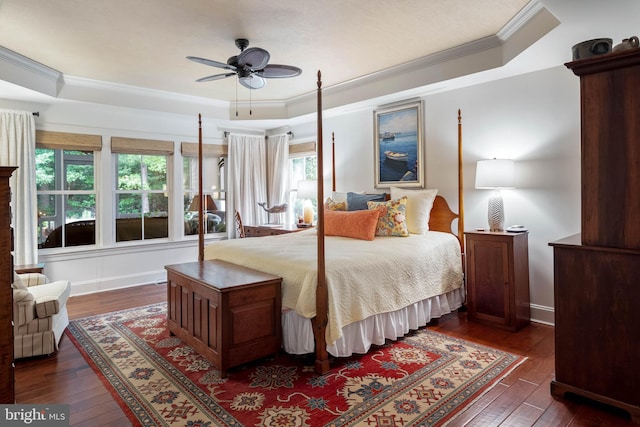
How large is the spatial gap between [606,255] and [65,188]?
5450 mm

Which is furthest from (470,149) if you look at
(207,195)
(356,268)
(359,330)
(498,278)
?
(207,195)

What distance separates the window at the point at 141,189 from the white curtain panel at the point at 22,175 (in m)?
0.89

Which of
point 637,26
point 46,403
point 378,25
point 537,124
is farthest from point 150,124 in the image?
point 637,26

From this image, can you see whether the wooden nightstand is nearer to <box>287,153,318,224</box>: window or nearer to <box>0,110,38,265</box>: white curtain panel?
<box>287,153,318,224</box>: window

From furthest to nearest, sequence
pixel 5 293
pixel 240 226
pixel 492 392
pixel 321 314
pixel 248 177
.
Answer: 1. pixel 248 177
2. pixel 240 226
3. pixel 321 314
4. pixel 492 392
5. pixel 5 293

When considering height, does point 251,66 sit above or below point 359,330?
above

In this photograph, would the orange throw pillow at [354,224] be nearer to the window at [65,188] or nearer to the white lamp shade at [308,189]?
the white lamp shade at [308,189]

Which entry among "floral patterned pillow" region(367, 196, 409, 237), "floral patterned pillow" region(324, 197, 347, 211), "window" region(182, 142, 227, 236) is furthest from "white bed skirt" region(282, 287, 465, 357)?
"window" region(182, 142, 227, 236)

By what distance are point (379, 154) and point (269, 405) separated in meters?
3.48

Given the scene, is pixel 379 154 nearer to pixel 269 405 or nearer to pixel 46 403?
pixel 269 405

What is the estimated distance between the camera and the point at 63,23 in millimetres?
3014

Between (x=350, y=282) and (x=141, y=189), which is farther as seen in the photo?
(x=141, y=189)

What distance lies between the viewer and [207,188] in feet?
19.4

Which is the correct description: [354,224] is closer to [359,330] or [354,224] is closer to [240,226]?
[359,330]
